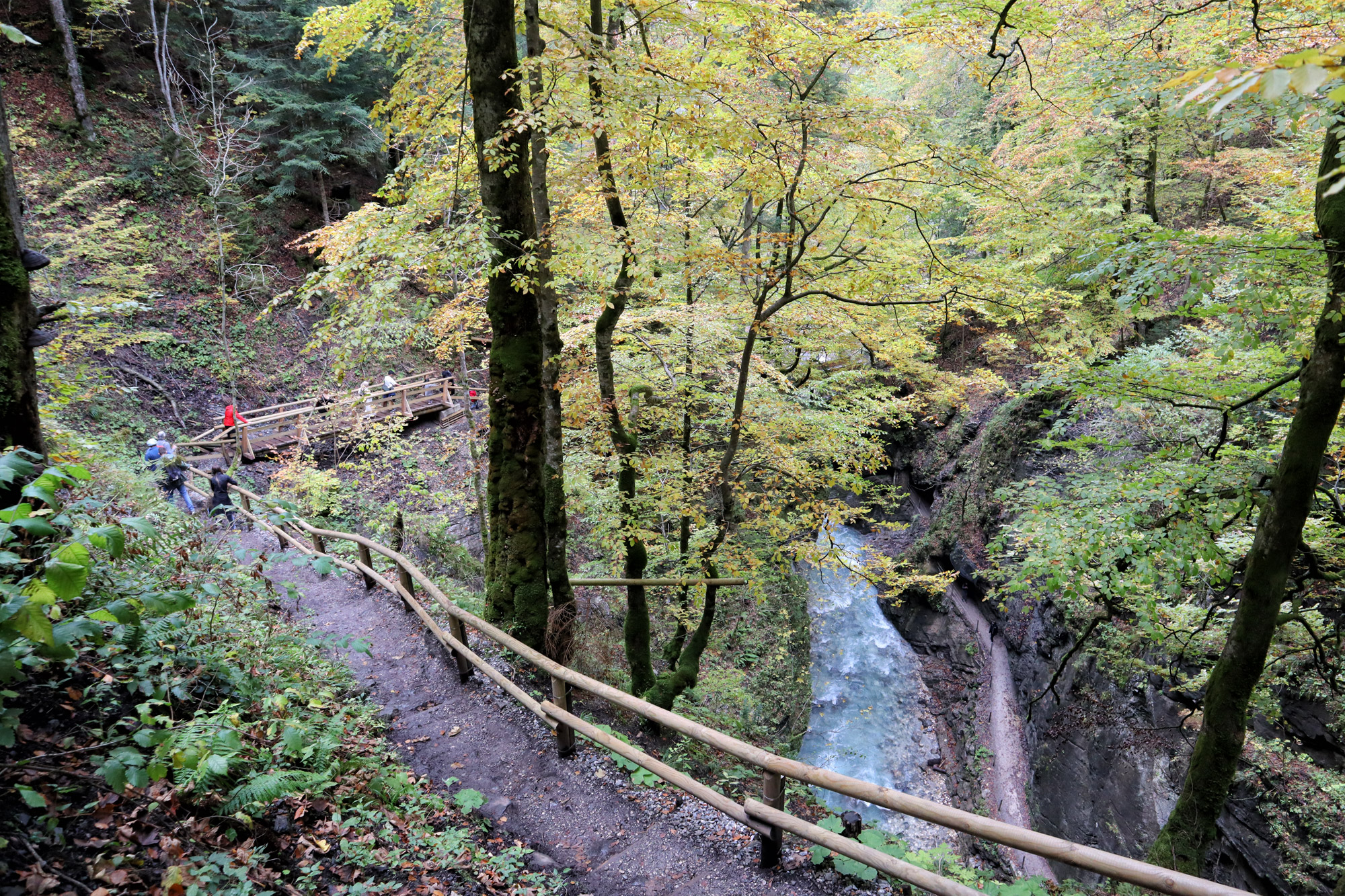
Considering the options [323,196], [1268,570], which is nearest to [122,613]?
[1268,570]

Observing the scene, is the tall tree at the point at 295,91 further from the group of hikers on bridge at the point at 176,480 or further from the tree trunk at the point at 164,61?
the group of hikers on bridge at the point at 176,480

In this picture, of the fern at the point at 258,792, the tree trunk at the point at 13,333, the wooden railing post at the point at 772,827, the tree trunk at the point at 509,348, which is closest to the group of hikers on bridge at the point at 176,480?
the tree trunk at the point at 509,348

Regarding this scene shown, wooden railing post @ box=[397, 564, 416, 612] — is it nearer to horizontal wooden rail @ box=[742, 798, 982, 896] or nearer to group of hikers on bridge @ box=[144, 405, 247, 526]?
group of hikers on bridge @ box=[144, 405, 247, 526]

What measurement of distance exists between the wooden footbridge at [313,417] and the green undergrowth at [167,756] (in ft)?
35.8

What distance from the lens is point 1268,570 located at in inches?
164

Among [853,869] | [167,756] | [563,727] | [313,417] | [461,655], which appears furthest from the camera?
[313,417]

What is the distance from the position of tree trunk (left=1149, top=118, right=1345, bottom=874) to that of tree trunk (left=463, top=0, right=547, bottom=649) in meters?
5.85

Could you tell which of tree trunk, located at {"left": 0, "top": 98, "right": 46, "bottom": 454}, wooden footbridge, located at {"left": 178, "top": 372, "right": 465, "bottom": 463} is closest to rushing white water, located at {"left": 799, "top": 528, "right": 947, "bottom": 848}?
tree trunk, located at {"left": 0, "top": 98, "right": 46, "bottom": 454}

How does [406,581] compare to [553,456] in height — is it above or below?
below

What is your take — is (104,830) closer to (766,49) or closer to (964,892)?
(964,892)

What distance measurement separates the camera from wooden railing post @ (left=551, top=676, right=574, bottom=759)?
5328mm

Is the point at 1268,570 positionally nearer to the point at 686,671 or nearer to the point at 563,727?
the point at 563,727

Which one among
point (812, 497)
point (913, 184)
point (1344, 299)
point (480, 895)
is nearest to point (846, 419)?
point (812, 497)

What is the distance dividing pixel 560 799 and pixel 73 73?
88.2ft
